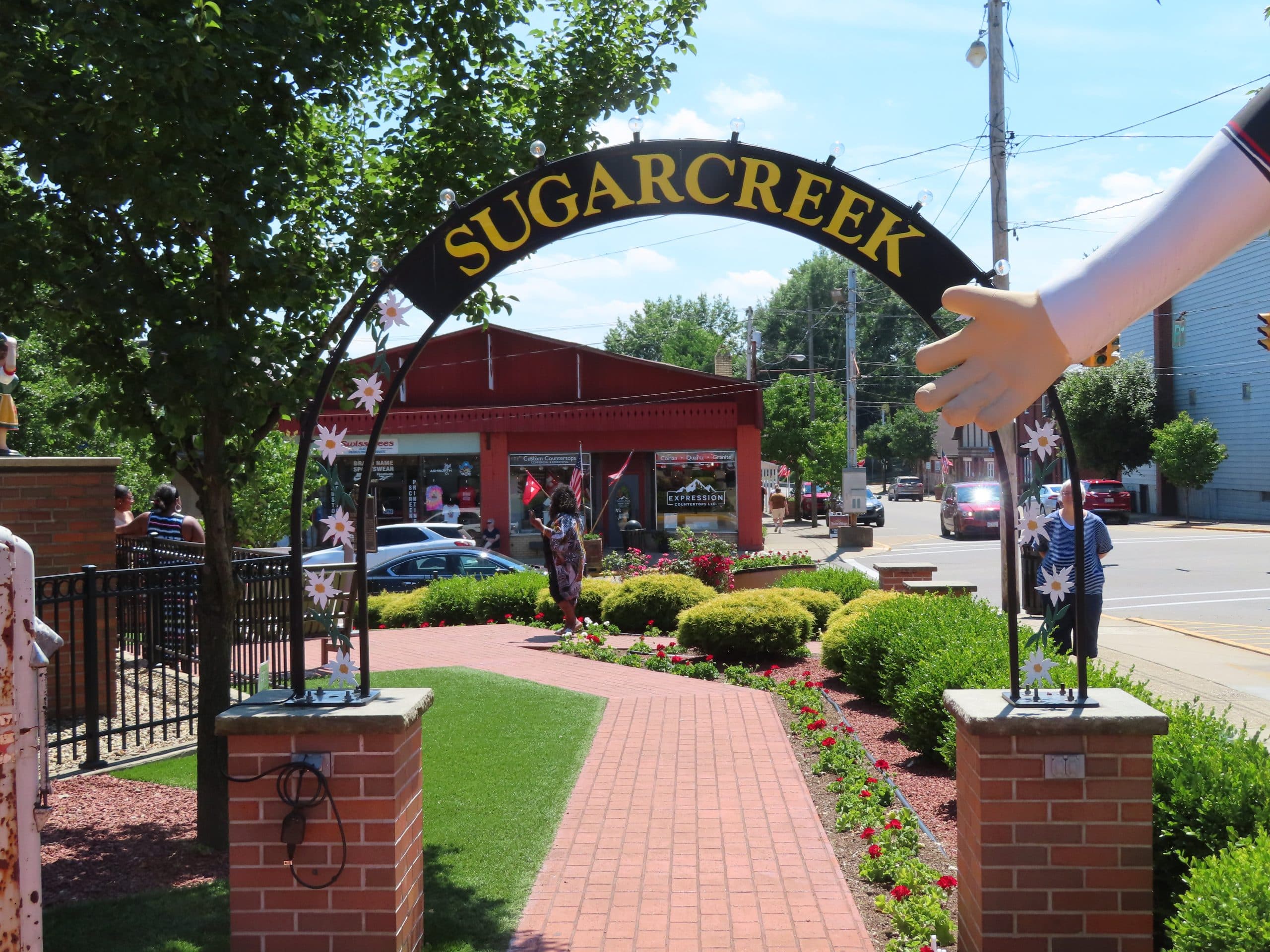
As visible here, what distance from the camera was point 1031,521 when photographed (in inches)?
170

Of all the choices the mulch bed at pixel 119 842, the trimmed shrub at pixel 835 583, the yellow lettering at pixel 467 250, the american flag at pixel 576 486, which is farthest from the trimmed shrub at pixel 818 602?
the yellow lettering at pixel 467 250

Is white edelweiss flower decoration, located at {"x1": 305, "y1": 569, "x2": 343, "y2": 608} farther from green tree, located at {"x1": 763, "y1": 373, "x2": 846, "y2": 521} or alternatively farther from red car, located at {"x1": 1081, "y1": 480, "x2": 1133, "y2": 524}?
green tree, located at {"x1": 763, "y1": 373, "x2": 846, "y2": 521}

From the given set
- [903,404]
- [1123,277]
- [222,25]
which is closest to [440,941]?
[1123,277]

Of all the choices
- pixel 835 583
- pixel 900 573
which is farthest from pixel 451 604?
pixel 900 573

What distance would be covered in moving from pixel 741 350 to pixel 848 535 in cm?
5361

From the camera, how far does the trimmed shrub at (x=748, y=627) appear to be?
36.4 ft

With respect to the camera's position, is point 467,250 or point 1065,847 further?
point 467,250

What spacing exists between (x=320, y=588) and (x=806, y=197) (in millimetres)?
2641

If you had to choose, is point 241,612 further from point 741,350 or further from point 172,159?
point 741,350

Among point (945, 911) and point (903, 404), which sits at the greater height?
point (903, 404)

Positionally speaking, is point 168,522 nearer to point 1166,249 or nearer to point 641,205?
point 641,205

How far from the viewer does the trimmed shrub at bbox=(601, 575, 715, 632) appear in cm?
1348

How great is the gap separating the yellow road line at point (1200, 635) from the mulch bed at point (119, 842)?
11228 millimetres

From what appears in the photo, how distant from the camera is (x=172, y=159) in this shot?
5.16 metres
